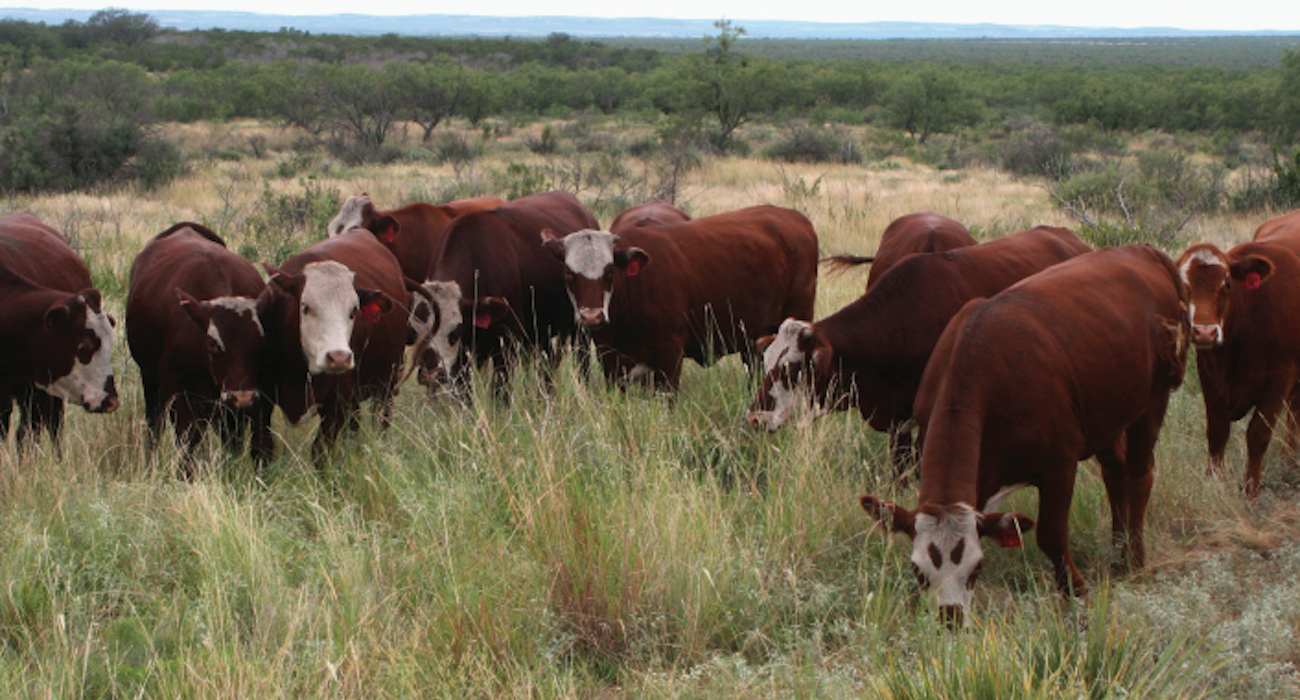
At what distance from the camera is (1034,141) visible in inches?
1054

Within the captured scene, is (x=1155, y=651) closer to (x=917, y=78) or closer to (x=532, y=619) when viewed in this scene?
(x=532, y=619)

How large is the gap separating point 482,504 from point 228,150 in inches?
978

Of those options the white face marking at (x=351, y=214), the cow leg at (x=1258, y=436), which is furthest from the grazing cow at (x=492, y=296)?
the cow leg at (x=1258, y=436)

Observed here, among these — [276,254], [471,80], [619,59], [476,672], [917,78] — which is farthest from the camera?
[619,59]

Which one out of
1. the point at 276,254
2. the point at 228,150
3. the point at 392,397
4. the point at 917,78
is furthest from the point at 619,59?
the point at 392,397

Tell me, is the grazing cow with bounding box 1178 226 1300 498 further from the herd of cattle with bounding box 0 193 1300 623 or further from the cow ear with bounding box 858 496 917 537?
the cow ear with bounding box 858 496 917 537

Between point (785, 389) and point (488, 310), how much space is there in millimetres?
2401

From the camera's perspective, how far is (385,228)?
28.4 ft

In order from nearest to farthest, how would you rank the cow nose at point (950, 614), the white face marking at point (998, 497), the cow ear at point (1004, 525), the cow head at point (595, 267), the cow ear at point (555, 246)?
the cow nose at point (950, 614) < the cow ear at point (1004, 525) < the white face marking at point (998, 497) < the cow head at point (595, 267) < the cow ear at point (555, 246)

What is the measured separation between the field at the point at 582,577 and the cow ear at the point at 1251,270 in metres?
1.04

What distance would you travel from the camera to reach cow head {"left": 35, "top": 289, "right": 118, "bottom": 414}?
5758mm

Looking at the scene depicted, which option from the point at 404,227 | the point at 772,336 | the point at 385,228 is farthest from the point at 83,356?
the point at 772,336

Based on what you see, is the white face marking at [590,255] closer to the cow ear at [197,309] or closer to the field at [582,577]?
the field at [582,577]

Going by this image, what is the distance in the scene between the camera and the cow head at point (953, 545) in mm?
4020
